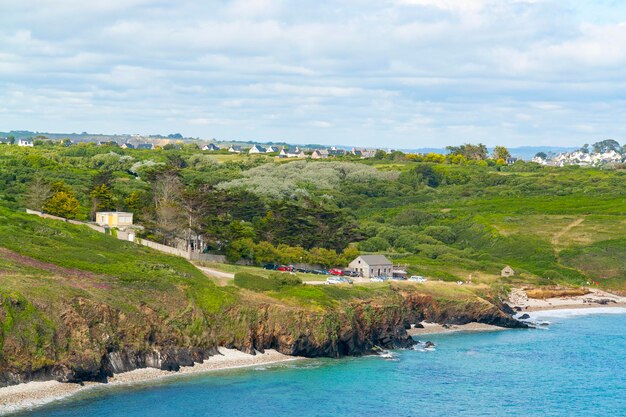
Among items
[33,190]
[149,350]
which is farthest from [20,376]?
[33,190]

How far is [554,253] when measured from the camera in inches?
5571

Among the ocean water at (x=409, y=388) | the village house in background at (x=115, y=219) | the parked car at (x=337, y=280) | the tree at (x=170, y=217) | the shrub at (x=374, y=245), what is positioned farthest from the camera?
the shrub at (x=374, y=245)

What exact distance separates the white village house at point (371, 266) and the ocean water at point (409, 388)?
18.9 m

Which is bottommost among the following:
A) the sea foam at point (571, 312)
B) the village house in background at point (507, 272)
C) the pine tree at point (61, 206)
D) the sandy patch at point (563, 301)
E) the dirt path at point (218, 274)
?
the sea foam at point (571, 312)

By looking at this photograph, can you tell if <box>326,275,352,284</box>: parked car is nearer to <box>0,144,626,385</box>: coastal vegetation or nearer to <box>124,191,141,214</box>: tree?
<box>0,144,626,385</box>: coastal vegetation

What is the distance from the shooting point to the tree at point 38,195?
110 m

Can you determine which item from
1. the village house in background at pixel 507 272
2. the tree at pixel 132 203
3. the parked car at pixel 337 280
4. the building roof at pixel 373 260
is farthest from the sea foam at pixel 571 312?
the tree at pixel 132 203

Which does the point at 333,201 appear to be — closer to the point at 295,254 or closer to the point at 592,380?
the point at 295,254

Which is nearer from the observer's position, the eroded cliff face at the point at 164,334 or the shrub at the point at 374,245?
the eroded cliff face at the point at 164,334

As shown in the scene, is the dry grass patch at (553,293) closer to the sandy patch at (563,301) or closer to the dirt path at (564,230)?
the sandy patch at (563,301)

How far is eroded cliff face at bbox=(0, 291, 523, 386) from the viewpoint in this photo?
200ft

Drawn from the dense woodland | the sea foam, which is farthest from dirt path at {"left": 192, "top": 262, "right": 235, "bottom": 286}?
the sea foam

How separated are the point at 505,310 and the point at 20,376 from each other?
61383mm

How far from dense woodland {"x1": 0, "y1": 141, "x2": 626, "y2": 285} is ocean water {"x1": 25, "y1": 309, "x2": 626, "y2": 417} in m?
29.4
